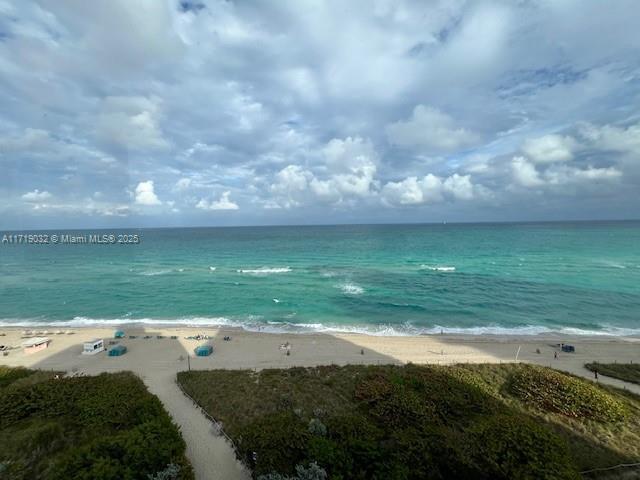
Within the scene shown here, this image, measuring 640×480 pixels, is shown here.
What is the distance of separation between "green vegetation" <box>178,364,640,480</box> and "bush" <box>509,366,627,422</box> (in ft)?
0.19

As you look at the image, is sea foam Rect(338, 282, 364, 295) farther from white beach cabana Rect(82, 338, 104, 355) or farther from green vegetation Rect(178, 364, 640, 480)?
white beach cabana Rect(82, 338, 104, 355)

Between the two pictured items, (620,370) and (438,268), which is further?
(438,268)

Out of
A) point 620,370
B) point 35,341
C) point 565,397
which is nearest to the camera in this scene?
point 565,397

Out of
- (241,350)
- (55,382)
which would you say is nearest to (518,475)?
(241,350)

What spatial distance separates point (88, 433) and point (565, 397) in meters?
25.9

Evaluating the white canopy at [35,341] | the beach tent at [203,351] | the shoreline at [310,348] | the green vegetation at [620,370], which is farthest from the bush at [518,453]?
the white canopy at [35,341]

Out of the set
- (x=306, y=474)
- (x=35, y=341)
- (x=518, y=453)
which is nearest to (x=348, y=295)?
(x=518, y=453)

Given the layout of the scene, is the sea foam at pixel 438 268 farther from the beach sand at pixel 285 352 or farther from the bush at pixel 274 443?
the bush at pixel 274 443

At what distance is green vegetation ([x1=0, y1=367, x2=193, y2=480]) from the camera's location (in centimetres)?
1083

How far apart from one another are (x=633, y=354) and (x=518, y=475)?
26304 mm

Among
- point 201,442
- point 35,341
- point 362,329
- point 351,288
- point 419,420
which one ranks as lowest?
point 362,329

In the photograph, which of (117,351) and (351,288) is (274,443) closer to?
(117,351)

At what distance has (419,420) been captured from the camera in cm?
1460

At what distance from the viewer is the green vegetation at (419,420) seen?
1119 cm
